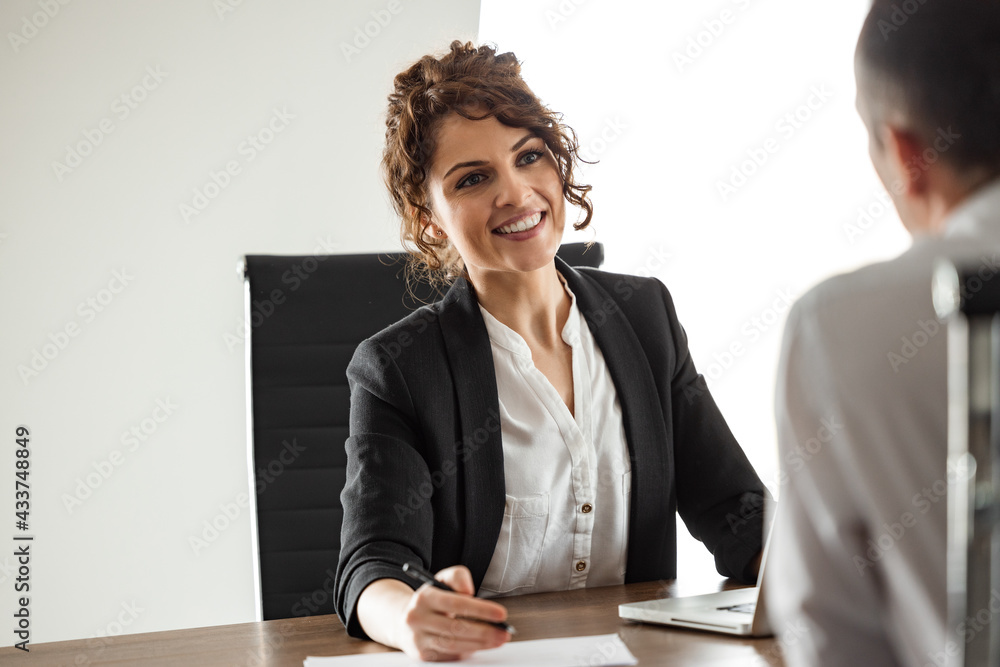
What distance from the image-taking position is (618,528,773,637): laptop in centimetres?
99

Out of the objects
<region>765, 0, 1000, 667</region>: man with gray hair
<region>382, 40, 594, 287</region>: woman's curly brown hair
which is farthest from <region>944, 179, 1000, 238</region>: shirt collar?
<region>382, 40, 594, 287</region>: woman's curly brown hair

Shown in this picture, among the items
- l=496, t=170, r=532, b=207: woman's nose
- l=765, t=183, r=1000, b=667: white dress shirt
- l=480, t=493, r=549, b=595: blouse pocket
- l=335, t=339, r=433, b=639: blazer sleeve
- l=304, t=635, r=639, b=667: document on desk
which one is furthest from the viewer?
l=496, t=170, r=532, b=207: woman's nose

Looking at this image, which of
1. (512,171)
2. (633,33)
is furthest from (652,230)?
(512,171)

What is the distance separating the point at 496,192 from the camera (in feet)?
5.03

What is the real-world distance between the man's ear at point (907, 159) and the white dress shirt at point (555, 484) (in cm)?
89

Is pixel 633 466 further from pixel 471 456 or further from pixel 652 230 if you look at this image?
pixel 652 230

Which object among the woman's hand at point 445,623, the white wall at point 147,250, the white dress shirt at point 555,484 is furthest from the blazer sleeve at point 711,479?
the white wall at point 147,250

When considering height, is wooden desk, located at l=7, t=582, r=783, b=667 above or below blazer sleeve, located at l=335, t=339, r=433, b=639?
below

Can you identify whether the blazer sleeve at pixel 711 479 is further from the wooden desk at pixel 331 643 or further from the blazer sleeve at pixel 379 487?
the blazer sleeve at pixel 379 487

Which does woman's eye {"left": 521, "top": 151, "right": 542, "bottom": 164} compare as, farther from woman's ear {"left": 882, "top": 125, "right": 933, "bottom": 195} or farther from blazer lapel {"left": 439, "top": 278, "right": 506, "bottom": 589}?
woman's ear {"left": 882, "top": 125, "right": 933, "bottom": 195}

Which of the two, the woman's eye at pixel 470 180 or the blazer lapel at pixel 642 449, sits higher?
the woman's eye at pixel 470 180

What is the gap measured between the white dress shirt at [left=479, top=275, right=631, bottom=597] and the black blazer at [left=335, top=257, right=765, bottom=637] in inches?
1.2

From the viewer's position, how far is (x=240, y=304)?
3.11 metres

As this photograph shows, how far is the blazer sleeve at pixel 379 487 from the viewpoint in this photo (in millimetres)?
1173
